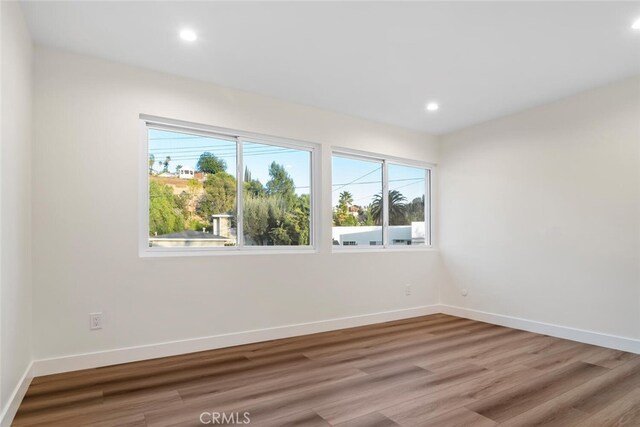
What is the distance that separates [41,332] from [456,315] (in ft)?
14.4

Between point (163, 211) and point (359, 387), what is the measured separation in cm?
220

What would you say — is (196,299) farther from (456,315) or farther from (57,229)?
(456,315)

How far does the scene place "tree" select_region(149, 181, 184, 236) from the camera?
328 centimetres

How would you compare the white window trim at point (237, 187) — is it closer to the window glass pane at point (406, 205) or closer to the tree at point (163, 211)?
the tree at point (163, 211)

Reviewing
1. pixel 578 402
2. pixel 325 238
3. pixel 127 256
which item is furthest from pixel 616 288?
pixel 127 256

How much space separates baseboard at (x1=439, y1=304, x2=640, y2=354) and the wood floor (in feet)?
0.38

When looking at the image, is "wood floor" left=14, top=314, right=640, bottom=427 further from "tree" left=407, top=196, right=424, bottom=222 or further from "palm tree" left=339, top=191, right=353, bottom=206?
"tree" left=407, top=196, right=424, bottom=222

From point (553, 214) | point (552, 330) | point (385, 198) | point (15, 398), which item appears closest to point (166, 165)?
point (15, 398)

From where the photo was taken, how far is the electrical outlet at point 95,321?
2.84 metres

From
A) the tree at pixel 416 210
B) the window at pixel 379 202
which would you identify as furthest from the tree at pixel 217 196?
the tree at pixel 416 210

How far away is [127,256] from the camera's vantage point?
302 cm

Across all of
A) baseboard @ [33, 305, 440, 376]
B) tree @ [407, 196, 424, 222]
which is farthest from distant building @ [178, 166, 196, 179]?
tree @ [407, 196, 424, 222]

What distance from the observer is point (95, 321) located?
286cm

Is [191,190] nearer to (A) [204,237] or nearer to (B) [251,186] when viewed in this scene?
(A) [204,237]
